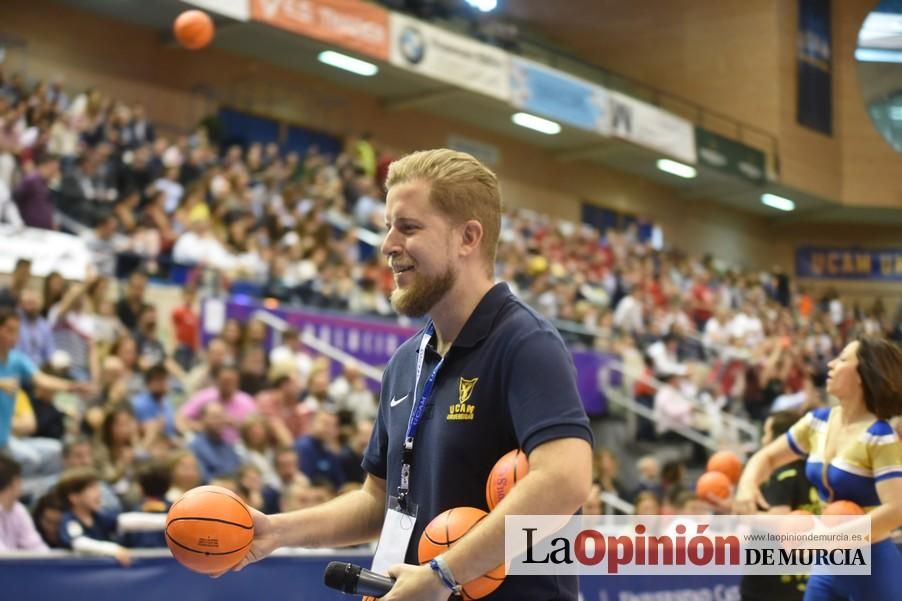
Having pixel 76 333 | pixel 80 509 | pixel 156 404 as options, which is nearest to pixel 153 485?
pixel 80 509

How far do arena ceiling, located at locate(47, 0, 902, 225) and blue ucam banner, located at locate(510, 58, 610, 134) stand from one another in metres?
0.81

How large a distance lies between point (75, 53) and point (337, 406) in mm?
10418

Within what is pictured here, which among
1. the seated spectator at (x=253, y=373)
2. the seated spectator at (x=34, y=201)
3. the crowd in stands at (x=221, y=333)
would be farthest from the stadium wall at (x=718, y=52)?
the seated spectator at (x=253, y=373)

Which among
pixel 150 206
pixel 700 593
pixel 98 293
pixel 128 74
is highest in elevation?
pixel 128 74

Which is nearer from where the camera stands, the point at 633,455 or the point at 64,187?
the point at 64,187

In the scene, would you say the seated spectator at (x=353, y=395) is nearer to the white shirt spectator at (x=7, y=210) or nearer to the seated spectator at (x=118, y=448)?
the seated spectator at (x=118, y=448)

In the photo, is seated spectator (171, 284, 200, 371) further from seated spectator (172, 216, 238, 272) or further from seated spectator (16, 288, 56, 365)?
seated spectator (16, 288, 56, 365)

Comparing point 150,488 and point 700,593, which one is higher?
point 150,488

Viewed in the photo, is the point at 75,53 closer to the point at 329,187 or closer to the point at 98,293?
the point at 329,187

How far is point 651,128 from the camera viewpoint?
25.1 meters

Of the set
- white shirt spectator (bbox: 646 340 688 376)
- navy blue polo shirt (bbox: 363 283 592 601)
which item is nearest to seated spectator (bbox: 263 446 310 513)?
navy blue polo shirt (bbox: 363 283 592 601)

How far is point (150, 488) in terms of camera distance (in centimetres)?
700

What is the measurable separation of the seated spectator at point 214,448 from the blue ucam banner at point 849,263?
2824 cm

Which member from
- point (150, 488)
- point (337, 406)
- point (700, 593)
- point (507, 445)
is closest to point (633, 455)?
point (337, 406)
